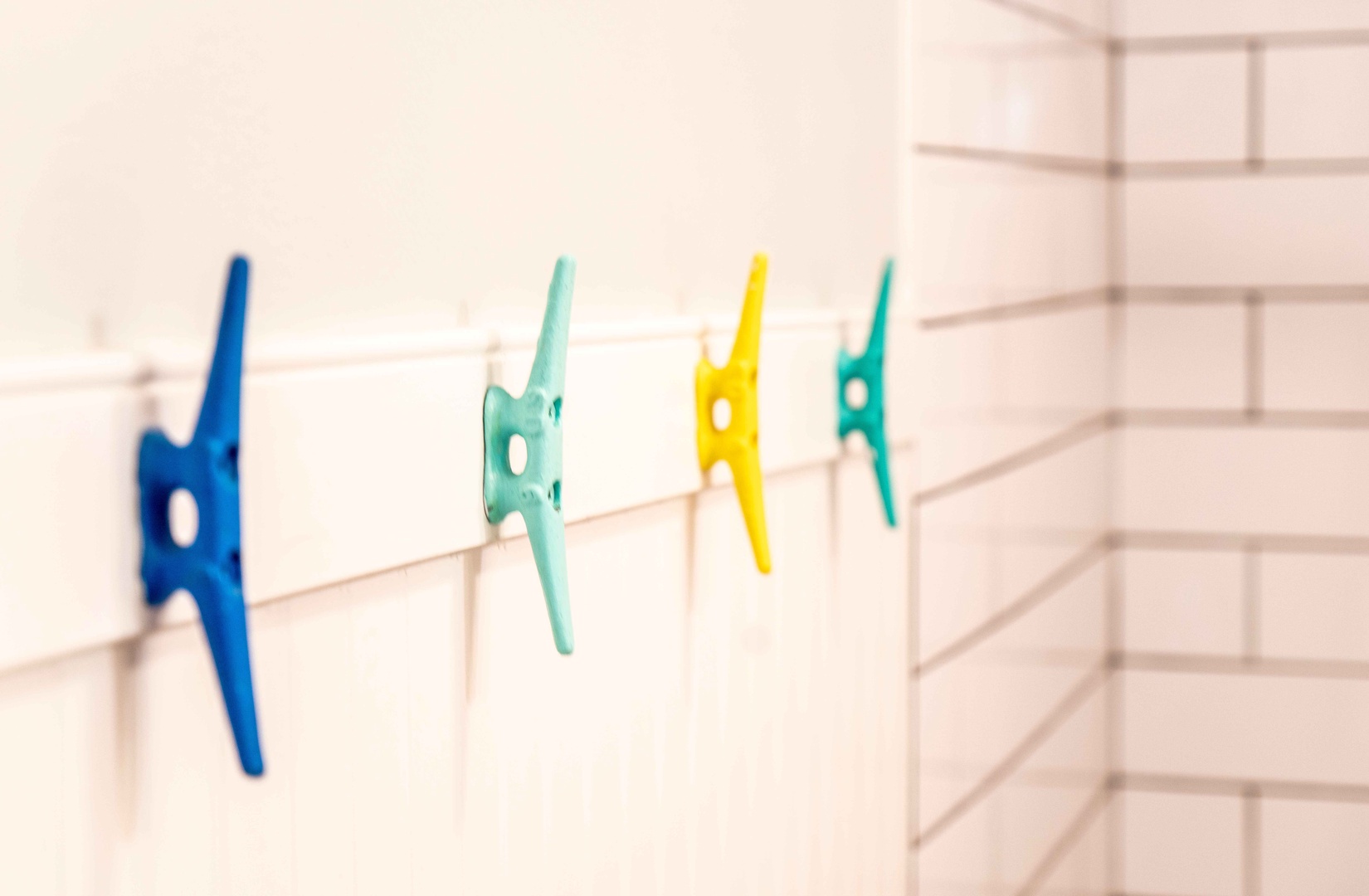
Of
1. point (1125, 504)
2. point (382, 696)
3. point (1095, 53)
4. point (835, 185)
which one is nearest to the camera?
point (382, 696)

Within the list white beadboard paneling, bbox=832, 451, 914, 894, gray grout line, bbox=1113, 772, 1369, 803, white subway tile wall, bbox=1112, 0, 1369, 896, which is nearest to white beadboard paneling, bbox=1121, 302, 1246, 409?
white subway tile wall, bbox=1112, 0, 1369, 896

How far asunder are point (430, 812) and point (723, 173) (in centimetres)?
35

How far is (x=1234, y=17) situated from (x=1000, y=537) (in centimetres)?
65

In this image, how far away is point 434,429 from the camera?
1.87ft

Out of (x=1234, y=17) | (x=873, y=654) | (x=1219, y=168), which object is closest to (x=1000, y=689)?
(x=873, y=654)

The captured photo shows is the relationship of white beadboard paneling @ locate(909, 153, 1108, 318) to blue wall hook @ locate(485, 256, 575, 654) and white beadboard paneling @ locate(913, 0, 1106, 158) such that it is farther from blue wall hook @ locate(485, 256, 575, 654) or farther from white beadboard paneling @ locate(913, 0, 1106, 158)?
blue wall hook @ locate(485, 256, 575, 654)

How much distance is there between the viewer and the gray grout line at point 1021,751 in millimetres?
1128

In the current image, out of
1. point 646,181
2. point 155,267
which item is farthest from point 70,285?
point 646,181

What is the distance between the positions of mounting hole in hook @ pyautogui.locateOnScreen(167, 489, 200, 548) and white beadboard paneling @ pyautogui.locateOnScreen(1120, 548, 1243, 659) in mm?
1315

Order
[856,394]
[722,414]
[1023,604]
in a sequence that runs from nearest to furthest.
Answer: [722,414] → [856,394] → [1023,604]

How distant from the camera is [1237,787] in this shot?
163cm

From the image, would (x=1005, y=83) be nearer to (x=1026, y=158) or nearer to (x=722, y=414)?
(x=1026, y=158)

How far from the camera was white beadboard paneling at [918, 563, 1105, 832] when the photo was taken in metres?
1.11

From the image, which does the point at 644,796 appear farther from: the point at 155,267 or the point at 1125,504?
the point at 1125,504
